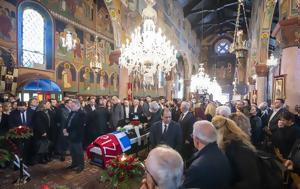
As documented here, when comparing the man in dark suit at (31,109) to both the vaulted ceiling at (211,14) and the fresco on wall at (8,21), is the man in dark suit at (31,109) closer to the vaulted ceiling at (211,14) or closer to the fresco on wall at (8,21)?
the fresco on wall at (8,21)

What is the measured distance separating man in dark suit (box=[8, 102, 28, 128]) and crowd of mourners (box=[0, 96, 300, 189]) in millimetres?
21

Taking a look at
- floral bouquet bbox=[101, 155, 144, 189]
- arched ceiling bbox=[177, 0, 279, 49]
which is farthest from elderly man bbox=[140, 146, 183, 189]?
arched ceiling bbox=[177, 0, 279, 49]

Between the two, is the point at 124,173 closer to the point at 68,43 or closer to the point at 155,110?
A: the point at 155,110

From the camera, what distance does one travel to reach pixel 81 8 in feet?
38.5

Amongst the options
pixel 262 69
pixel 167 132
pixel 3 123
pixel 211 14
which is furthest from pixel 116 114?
pixel 211 14

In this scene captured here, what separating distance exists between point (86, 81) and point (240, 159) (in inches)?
425

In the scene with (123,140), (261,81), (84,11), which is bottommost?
(123,140)

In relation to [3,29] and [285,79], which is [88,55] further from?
[285,79]

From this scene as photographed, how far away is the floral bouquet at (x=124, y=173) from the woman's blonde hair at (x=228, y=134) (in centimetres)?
101

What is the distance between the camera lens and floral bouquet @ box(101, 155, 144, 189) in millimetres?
2557

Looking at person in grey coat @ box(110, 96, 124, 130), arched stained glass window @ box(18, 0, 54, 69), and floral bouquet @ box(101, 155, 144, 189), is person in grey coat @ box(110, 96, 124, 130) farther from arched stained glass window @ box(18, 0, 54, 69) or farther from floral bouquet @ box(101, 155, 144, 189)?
floral bouquet @ box(101, 155, 144, 189)

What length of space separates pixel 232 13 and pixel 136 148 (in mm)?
26614

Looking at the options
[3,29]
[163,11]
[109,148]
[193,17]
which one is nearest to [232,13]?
[193,17]

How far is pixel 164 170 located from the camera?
1357 millimetres
